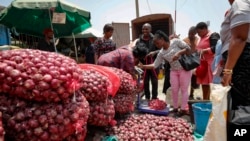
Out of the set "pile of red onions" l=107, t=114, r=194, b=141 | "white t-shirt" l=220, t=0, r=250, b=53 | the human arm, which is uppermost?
"white t-shirt" l=220, t=0, r=250, b=53

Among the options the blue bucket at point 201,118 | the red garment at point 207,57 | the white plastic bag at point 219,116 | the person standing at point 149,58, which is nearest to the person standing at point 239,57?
the white plastic bag at point 219,116

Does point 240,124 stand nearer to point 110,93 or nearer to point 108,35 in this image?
point 110,93

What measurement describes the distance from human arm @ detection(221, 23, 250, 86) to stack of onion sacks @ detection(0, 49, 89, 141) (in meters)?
1.18

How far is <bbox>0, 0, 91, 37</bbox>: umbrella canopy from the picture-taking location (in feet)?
15.4

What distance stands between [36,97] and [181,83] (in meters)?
3.13

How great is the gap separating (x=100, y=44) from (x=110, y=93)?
2318mm

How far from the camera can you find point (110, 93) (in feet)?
7.22

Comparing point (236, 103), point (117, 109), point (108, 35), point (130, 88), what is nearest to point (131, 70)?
point (130, 88)

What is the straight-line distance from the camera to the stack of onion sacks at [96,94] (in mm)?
1967

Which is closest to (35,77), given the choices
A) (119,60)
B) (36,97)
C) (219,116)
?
(36,97)

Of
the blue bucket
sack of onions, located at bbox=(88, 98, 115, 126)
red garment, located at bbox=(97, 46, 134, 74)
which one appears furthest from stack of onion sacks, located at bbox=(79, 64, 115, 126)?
the blue bucket

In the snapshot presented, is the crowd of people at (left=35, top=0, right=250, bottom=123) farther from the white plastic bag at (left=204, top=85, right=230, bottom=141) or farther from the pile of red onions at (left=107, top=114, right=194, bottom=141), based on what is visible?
the pile of red onions at (left=107, top=114, right=194, bottom=141)

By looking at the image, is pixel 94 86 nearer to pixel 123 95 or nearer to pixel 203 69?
pixel 123 95

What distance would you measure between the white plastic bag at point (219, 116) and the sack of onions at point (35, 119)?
3.43 ft
